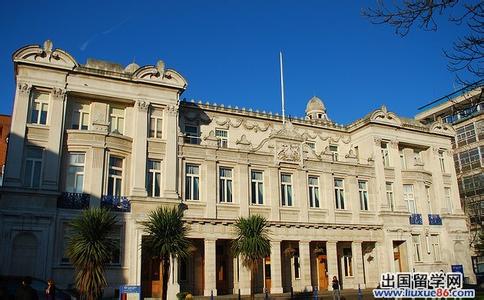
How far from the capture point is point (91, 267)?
2084cm

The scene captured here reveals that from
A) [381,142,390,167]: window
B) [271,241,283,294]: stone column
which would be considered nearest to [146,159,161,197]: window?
[271,241,283,294]: stone column

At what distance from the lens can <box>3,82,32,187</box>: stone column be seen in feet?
81.7

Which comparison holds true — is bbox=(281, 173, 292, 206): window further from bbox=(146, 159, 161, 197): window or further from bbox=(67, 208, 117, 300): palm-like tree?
bbox=(67, 208, 117, 300): palm-like tree

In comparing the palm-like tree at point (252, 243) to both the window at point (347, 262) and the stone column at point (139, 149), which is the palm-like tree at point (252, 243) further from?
the window at point (347, 262)

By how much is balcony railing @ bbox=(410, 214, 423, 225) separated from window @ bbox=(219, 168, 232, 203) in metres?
16.0

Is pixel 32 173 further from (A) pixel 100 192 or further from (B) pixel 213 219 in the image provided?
(B) pixel 213 219

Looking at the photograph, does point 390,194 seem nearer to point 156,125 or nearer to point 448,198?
point 448,198

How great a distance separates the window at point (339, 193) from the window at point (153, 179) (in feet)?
44.7

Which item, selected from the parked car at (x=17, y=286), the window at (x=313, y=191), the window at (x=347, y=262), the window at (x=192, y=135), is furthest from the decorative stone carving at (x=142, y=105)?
the window at (x=347, y=262)

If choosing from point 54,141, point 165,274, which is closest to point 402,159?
point 165,274

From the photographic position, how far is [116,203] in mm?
27031

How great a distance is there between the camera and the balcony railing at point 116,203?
26.8 meters

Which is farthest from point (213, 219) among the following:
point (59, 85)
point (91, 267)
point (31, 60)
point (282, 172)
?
point (31, 60)

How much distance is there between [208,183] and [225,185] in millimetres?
1467
